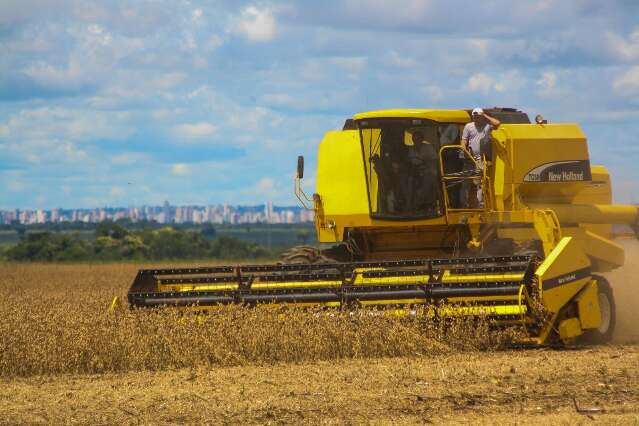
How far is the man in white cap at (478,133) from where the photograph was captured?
37.5ft

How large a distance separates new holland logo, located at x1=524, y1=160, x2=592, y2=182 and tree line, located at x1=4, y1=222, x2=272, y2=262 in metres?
29.6

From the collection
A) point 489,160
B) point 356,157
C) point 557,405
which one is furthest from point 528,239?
point 557,405

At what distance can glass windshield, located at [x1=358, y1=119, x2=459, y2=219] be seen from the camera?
39.2 feet

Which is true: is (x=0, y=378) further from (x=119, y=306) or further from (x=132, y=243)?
(x=132, y=243)

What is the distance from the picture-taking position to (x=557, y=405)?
7375 millimetres

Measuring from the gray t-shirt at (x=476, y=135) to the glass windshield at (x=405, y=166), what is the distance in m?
0.37

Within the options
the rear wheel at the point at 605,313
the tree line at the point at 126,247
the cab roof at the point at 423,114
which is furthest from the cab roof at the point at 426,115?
the tree line at the point at 126,247

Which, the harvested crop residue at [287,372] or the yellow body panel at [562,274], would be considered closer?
the harvested crop residue at [287,372]

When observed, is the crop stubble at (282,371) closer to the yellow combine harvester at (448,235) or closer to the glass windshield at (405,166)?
the yellow combine harvester at (448,235)

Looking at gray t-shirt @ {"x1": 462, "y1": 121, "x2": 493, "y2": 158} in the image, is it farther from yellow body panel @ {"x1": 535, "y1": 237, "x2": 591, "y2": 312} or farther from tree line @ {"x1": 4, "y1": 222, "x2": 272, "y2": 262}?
tree line @ {"x1": 4, "y1": 222, "x2": 272, "y2": 262}

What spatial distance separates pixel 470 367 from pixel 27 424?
3.72m

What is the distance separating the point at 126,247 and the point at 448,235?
107 ft

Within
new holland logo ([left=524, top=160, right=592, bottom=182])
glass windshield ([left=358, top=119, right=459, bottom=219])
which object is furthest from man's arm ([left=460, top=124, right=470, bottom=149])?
new holland logo ([left=524, top=160, right=592, bottom=182])

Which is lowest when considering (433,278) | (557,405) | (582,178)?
(557,405)
